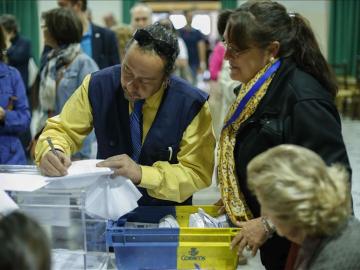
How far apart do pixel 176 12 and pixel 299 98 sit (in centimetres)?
1248

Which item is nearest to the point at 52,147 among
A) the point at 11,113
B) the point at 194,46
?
the point at 11,113

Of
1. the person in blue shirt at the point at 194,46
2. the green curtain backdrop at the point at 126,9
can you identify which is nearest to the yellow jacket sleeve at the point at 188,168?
the person in blue shirt at the point at 194,46

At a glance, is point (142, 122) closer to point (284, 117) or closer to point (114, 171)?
point (114, 171)

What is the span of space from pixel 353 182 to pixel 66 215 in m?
3.78

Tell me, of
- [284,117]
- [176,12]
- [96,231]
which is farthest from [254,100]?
[176,12]

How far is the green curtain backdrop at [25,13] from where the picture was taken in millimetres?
11289

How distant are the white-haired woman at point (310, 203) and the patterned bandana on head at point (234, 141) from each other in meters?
0.48

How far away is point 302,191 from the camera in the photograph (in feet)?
4.07

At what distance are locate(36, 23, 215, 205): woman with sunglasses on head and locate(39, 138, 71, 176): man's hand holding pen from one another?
2 centimetres

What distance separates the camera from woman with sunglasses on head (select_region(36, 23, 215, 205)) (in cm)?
189

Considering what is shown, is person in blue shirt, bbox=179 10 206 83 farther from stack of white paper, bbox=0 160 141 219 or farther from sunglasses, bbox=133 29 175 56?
stack of white paper, bbox=0 160 141 219

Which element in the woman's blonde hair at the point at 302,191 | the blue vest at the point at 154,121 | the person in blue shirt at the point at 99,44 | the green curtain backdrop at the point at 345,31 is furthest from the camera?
the green curtain backdrop at the point at 345,31

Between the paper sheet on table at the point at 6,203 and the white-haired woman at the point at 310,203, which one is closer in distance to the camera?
the white-haired woman at the point at 310,203

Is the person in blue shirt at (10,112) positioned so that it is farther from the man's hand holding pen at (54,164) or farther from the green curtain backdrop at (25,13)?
the green curtain backdrop at (25,13)
